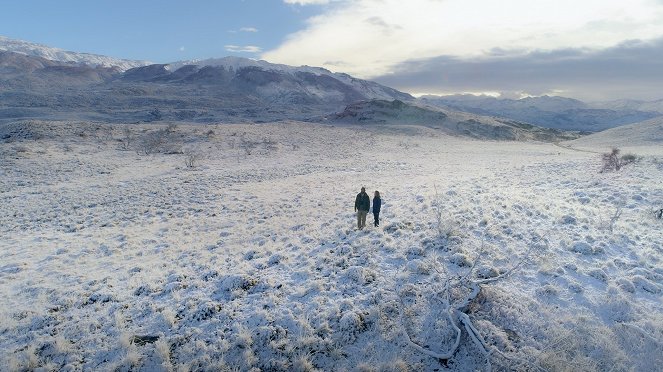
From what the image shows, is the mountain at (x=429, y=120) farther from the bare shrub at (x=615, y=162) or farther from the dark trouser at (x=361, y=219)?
the dark trouser at (x=361, y=219)

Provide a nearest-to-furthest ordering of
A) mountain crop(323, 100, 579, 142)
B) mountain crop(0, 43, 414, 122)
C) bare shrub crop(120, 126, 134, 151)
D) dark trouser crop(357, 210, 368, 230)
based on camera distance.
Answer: dark trouser crop(357, 210, 368, 230) → bare shrub crop(120, 126, 134, 151) → mountain crop(323, 100, 579, 142) → mountain crop(0, 43, 414, 122)

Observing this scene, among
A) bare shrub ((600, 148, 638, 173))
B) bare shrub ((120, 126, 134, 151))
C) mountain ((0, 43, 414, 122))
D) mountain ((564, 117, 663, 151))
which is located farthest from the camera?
mountain ((0, 43, 414, 122))

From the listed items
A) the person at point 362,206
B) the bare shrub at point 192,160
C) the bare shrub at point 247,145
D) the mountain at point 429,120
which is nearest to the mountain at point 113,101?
the mountain at point 429,120

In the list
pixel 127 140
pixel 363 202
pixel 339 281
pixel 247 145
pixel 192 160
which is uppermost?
pixel 127 140

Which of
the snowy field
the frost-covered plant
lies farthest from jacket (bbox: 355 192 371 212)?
the frost-covered plant

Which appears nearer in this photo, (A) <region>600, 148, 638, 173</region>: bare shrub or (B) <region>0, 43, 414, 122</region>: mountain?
(A) <region>600, 148, 638, 173</region>: bare shrub

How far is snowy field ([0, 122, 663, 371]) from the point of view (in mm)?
7898

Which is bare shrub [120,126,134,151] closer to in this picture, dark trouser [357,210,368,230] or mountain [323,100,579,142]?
dark trouser [357,210,368,230]

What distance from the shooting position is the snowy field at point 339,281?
7898mm

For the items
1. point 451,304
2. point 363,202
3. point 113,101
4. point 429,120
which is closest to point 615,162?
point 363,202

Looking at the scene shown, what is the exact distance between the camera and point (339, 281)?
10.4m

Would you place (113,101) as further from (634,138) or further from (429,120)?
(634,138)

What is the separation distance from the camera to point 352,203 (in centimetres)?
1906

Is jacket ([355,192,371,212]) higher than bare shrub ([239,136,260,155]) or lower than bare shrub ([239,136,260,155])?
lower
